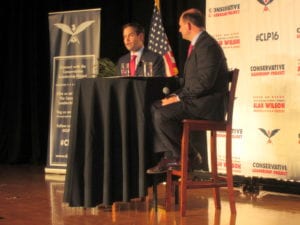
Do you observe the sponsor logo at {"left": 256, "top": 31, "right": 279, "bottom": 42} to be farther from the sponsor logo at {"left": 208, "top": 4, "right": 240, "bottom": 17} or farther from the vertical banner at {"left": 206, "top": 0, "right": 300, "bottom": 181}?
the sponsor logo at {"left": 208, "top": 4, "right": 240, "bottom": 17}

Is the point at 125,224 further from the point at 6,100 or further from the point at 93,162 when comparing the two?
the point at 6,100

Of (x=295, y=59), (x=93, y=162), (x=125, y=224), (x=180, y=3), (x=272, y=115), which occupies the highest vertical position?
(x=180, y=3)

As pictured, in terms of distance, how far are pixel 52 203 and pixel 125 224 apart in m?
1.04

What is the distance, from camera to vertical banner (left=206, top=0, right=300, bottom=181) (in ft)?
16.1

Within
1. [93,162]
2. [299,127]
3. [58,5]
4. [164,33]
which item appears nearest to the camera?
[93,162]

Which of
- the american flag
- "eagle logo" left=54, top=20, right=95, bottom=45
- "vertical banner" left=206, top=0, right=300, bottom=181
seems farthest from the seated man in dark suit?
"eagle logo" left=54, top=20, right=95, bottom=45

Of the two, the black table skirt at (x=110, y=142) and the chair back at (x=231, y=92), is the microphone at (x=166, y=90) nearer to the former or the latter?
the black table skirt at (x=110, y=142)

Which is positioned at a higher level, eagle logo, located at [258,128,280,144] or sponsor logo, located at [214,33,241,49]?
sponsor logo, located at [214,33,241,49]

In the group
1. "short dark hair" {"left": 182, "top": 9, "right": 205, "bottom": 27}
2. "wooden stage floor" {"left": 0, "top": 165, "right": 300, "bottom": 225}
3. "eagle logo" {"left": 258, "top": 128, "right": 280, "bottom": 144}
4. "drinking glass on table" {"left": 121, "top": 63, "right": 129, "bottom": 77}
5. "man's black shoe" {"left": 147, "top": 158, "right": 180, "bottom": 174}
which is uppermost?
"short dark hair" {"left": 182, "top": 9, "right": 205, "bottom": 27}

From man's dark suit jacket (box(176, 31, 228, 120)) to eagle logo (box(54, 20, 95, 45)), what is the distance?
2631 millimetres

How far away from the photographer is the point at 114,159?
3.80 meters

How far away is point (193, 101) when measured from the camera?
3.77 metres

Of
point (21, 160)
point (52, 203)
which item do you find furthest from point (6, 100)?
point (52, 203)

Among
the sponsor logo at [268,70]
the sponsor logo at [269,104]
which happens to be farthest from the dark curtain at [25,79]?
the sponsor logo at [269,104]
